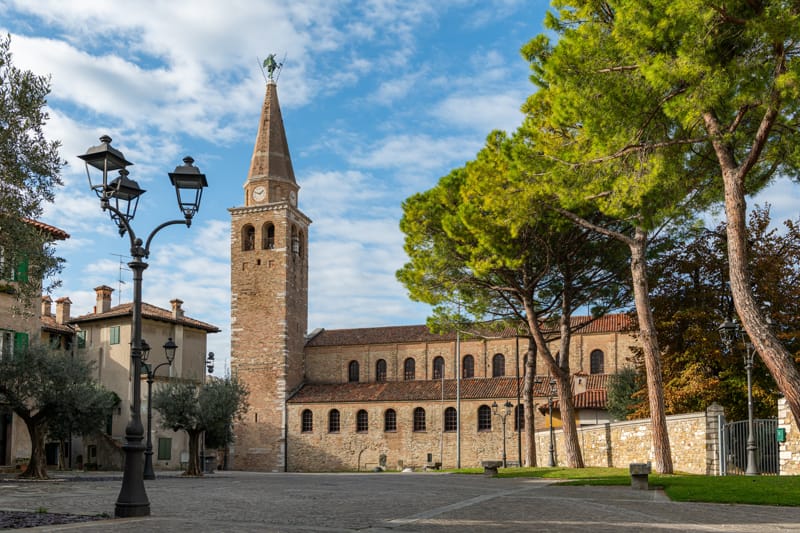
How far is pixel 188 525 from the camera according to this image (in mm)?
9094

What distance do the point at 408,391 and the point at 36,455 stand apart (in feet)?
92.5

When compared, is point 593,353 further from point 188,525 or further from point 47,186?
point 188,525

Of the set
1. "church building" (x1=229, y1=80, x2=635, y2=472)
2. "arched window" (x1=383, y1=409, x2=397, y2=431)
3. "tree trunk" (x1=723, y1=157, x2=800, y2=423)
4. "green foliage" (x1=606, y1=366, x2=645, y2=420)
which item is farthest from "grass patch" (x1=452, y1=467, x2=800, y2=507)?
"arched window" (x1=383, y1=409, x2=397, y2=431)

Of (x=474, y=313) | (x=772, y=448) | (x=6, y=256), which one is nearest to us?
(x=6, y=256)

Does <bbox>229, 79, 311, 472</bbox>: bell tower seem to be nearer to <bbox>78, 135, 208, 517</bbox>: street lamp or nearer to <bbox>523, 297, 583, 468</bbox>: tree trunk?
<bbox>523, 297, 583, 468</bbox>: tree trunk

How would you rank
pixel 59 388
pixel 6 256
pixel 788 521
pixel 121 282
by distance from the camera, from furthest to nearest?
pixel 121 282
pixel 59 388
pixel 6 256
pixel 788 521

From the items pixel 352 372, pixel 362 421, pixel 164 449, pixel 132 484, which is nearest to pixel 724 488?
pixel 132 484

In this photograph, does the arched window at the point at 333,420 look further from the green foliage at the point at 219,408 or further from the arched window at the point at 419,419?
the green foliage at the point at 219,408

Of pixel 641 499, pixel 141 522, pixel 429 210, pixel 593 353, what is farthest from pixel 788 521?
pixel 593 353

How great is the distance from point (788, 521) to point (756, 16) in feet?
25.7

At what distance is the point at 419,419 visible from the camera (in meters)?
48.5

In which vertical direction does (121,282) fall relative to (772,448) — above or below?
above

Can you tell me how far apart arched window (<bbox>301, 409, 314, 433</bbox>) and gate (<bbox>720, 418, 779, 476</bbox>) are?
3208 cm

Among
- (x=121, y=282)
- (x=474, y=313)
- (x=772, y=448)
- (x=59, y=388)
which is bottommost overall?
(x=772, y=448)
